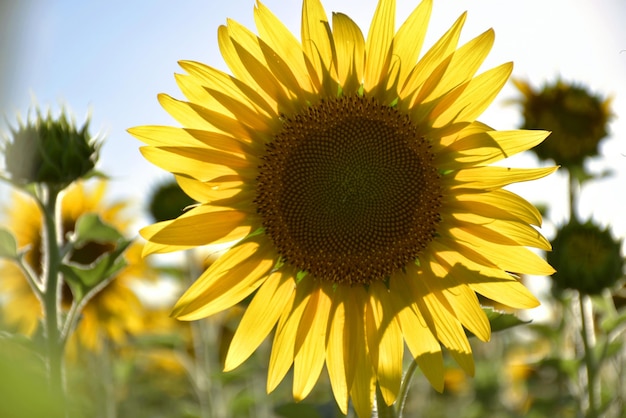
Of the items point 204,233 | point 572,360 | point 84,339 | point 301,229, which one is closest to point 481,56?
point 301,229

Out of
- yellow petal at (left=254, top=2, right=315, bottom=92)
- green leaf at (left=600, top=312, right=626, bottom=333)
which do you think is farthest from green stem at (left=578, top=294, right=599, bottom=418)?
yellow petal at (left=254, top=2, right=315, bottom=92)

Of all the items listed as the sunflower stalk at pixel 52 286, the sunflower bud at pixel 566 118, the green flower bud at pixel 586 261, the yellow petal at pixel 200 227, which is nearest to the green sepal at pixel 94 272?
the sunflower stalk at pixel 52 286

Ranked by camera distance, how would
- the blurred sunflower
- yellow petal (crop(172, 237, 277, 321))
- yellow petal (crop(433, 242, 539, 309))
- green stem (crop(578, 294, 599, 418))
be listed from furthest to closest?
1. the blurred sunflower
2. green stem (crop(578, 294, 599, 418))
3. yellow petal (crop(172, 237, 277, 321))
4. yellow petal (crop(433, 242, 539, 309))

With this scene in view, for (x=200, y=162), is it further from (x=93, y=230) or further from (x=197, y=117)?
(x=93, y=230)

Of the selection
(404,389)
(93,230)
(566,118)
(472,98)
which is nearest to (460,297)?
(404,389)

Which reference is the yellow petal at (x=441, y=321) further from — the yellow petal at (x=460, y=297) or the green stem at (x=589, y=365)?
the green stem at (x=589, y=365)

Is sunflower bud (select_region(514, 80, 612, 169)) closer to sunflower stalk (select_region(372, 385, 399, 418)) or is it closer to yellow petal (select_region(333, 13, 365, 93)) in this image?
yellow petal (select_region(333, 13, 365, 93))

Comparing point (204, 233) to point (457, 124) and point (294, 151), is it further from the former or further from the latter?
point (457, 124)

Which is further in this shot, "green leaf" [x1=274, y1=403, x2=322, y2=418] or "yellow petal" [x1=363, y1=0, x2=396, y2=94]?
"green leaf" [x1=274, y1=403, x2=322, y2=418]
